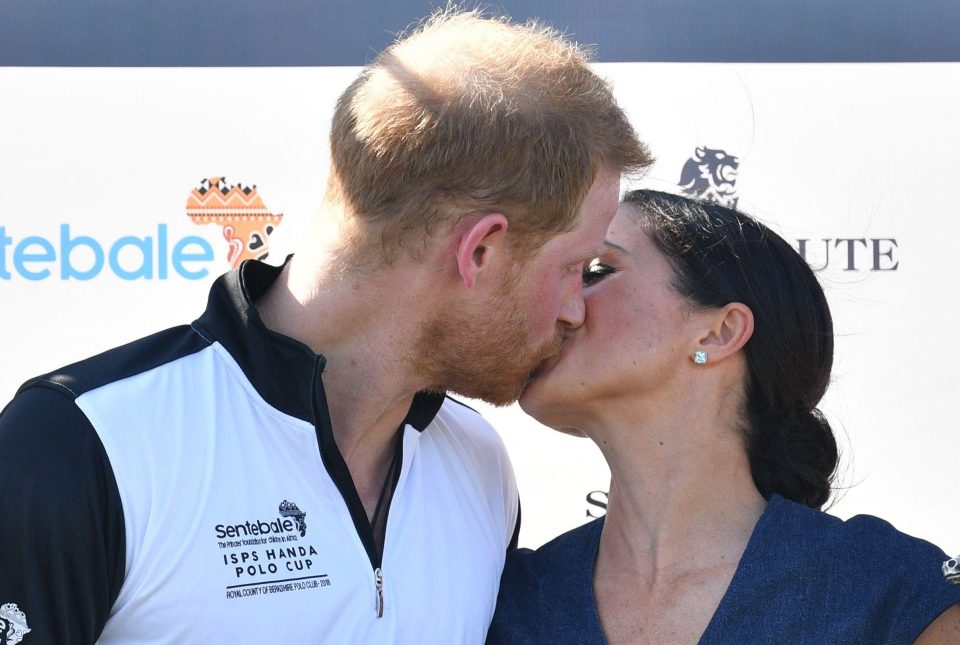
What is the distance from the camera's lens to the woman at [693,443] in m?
1.69

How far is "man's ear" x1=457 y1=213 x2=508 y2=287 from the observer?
5.05ft

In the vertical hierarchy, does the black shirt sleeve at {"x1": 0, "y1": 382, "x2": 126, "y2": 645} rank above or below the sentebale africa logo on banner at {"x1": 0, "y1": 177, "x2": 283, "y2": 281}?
below

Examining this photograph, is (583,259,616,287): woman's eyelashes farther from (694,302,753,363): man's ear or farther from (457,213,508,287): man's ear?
(457,213,508,287): man's ear

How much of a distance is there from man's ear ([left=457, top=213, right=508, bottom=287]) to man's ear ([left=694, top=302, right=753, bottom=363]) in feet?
1.60

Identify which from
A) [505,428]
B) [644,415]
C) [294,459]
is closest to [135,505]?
[294,459]

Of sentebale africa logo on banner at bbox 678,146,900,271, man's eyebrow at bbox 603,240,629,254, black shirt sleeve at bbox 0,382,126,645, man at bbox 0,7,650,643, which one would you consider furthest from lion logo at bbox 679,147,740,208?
black shirt sleeve at bbox 0,382,126,645

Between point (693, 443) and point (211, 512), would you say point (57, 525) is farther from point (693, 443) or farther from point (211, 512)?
point (693, 443)

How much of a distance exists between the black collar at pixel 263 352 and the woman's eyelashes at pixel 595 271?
2.01 feet

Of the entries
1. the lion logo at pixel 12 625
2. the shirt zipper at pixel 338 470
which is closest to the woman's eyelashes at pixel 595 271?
the shirt zipper at pixel 338 470

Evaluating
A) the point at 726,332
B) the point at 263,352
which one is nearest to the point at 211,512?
the point at 263,352

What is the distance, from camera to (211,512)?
1.37 metres

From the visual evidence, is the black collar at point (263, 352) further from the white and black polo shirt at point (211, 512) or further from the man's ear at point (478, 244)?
the man's ear at point (478, 244)

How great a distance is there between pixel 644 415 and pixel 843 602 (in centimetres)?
46

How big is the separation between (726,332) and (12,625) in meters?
1.23
